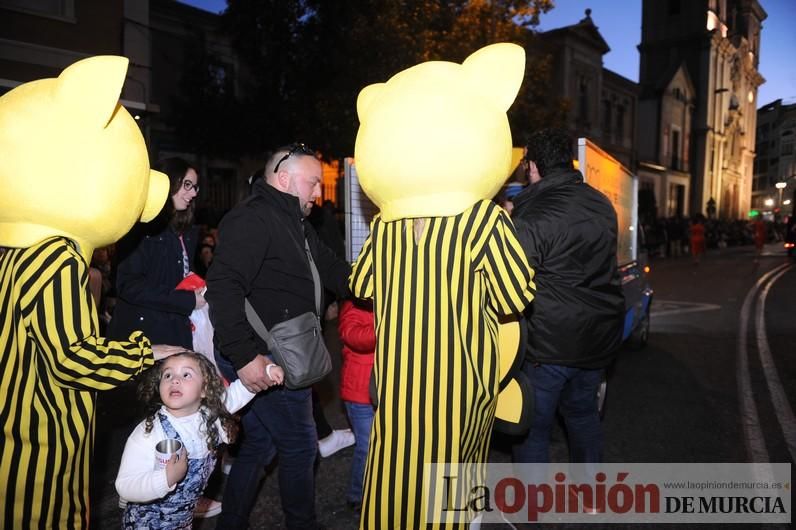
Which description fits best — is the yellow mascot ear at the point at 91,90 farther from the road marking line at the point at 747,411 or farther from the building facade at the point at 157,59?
the building facade at the point at 157,59

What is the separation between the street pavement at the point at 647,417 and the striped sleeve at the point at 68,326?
166cm

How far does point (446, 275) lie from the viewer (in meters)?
2.00

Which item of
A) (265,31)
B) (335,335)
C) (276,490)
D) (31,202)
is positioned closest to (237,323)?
(31,202)

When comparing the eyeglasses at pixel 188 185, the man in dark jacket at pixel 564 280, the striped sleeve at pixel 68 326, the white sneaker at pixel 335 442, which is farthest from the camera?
the white sneaker at pixel 335 442

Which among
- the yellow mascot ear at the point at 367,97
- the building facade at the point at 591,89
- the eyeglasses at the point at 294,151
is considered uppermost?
the building facade at the point at 591,89

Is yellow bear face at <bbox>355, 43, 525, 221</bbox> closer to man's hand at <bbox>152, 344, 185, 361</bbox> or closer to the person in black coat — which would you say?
man's hand at <bbox>152, 344, 185, 361</bbox>

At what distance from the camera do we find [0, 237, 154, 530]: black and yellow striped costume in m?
1.81

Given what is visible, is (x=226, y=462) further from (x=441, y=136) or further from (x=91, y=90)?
(x=441, y=136)

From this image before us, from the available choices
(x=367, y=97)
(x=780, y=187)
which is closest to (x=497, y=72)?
(x=367, y=97)

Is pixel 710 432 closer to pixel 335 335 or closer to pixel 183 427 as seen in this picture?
pixel 183 427

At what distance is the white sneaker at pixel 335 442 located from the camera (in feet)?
13.3

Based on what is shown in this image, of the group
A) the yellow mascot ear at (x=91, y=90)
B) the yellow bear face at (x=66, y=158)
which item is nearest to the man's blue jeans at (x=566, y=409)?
the yellow bear face at (x=66, y=158)

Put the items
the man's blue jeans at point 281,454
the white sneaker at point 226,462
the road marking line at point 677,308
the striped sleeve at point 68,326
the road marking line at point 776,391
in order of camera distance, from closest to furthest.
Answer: the striped sleeve at point 68,326, the man's blue jeans at point 281,454, the white sneaker at point 226,462, the road marking line at point 776,391, the road marking line at point 677,308

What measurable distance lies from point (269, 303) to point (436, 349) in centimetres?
86
